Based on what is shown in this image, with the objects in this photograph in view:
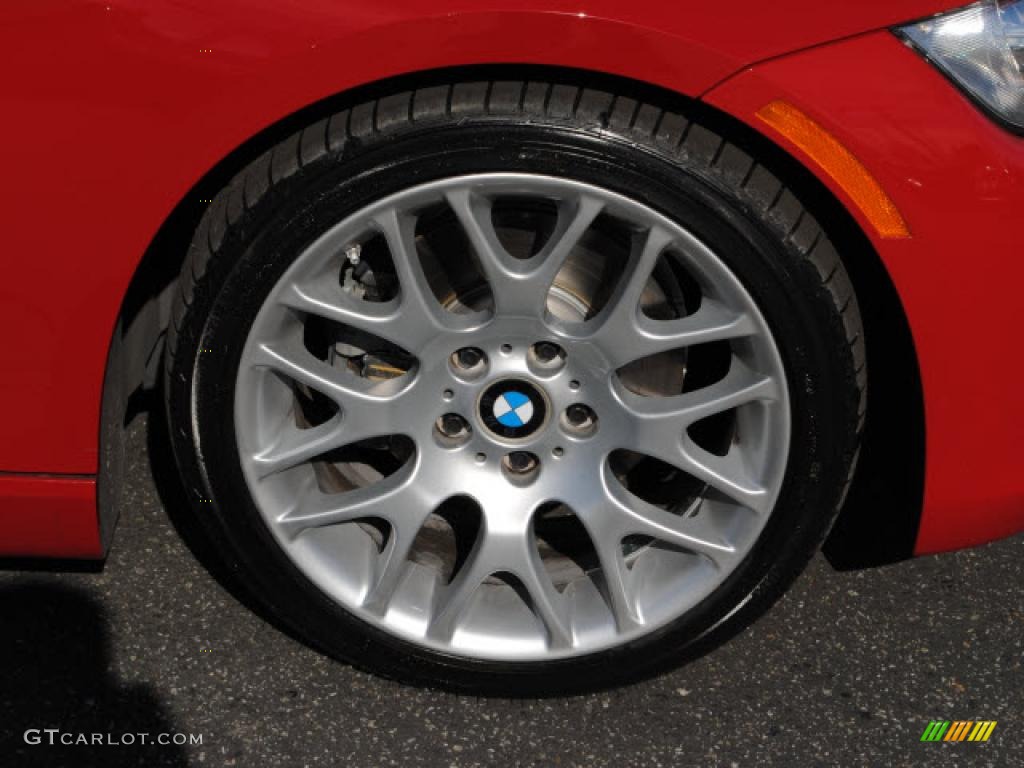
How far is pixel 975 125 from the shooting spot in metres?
1.75

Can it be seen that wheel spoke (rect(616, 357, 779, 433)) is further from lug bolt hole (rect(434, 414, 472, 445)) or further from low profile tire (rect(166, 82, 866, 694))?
lug bolt hole (rect(434, 414, 472, 445))

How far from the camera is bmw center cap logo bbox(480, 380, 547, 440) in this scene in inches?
78.1

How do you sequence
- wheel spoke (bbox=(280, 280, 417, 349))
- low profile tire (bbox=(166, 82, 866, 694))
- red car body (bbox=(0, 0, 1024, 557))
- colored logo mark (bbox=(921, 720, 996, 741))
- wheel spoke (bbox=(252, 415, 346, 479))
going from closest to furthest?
red car body (bbox=(0, 0, 1024, 557)) < low profile tire (bbox=(166, 82, 866, 694)) < wheel spoke (bbox=(280, 280, 417, 349)) < wheel spoke (bbox=(252, 415, 346, 479)) < colored logo mark (bbox=(921, 720, 996, 741))

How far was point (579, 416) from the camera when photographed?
2.03 m

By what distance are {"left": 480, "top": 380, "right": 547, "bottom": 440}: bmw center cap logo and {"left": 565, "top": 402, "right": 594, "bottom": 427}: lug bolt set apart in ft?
0.16

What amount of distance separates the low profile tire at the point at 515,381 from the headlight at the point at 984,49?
28 centimetres

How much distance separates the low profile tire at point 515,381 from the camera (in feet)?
5.83

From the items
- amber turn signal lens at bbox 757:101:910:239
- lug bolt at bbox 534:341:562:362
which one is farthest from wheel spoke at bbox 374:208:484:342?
amber turn signal lens at bbox 757:101:910:239

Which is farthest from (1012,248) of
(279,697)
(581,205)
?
(279,697)

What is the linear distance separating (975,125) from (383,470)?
3.82ft

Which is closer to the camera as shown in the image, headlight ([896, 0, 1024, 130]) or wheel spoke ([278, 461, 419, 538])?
headlight ([896, 0, 1024, 130])

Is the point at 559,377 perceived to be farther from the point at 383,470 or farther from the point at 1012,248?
the point at 1012,248
